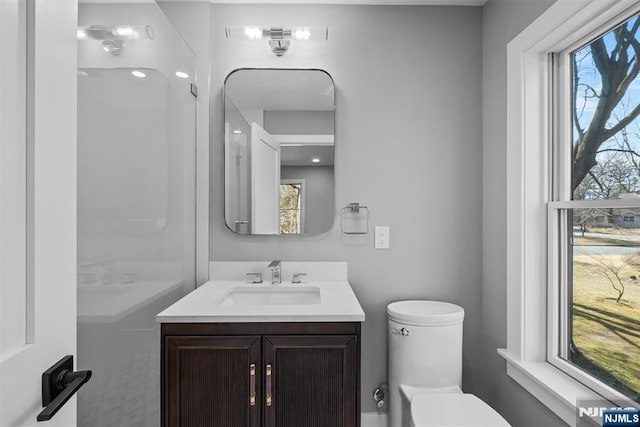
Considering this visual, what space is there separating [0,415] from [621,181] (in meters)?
1.77

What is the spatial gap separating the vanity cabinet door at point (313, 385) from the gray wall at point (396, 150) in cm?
63

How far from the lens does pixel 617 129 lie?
1.38m

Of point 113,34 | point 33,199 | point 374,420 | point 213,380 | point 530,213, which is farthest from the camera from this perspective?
point 374,420

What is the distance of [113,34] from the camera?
1.20 metres

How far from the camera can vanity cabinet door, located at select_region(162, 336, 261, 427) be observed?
1.50 metres

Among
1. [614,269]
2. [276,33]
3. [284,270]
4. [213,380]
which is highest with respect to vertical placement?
[276,33]

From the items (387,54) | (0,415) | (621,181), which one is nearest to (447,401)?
(621,181)

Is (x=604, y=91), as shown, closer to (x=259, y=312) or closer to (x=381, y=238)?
(x=381, y=238)

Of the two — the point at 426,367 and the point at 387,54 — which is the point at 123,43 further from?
the point at 426,367

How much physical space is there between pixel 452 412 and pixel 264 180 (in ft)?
4.63

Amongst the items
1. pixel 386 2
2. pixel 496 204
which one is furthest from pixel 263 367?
pixel 386 2

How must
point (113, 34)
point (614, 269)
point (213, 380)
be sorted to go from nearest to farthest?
point (113, 34), point (614, 269), point (213, 380)

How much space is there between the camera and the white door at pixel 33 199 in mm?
562

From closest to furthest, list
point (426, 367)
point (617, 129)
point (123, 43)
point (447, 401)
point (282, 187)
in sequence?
1. point (123, 43)
2. point (617, 129)
3. point (447, 401)
4. point (426, 367)
5. point (282, 187)
